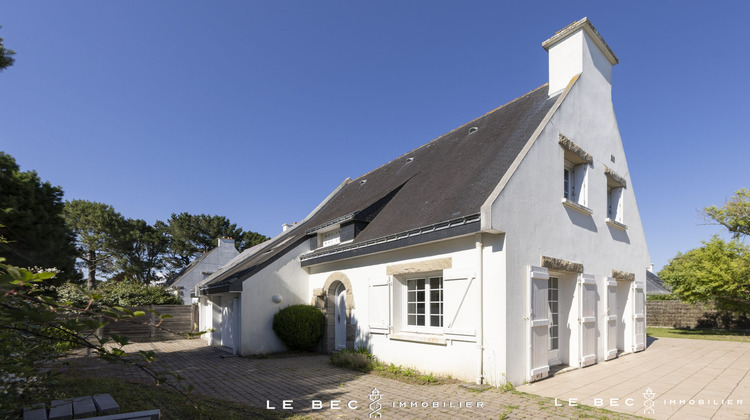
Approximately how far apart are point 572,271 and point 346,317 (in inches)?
217

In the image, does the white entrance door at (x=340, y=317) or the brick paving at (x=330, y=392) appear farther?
the white entrance door at (x=340, y=317)

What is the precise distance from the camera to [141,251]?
39.5 meters

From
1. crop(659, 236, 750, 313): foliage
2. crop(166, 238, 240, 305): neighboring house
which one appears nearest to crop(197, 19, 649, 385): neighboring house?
crop(659, 236, 750, 313): foliage

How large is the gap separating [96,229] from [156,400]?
35048mm

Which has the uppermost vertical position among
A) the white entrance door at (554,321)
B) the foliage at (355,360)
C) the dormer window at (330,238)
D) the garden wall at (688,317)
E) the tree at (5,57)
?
the tree at (5,57)

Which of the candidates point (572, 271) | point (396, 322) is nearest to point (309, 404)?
point (396, 322)

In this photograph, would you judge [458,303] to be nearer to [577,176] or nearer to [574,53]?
[577,176]

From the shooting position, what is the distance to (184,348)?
13625 mm

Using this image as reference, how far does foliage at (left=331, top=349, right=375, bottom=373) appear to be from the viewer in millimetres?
8820

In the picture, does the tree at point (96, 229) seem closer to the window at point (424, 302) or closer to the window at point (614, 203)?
the window at point (424, 302)

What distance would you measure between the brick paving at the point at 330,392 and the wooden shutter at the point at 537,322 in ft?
3.56

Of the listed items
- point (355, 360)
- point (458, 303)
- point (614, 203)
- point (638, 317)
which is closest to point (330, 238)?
point (355, 360)

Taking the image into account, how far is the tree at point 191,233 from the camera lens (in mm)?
40938
